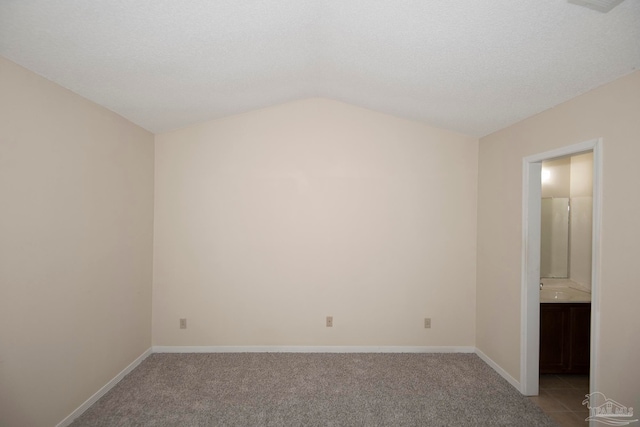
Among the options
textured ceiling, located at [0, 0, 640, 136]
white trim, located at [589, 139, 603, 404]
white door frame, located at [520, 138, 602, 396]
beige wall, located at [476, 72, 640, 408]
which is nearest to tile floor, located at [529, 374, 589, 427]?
white door frame, located at [520, 138, 602, 396]

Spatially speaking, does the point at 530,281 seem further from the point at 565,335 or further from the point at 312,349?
the point at 312,349

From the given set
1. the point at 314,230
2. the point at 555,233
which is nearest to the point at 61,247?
the point at 314,230

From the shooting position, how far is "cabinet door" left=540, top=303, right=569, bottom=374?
301 centimetres

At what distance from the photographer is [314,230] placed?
12.1ft

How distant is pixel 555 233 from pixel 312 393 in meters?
3.35

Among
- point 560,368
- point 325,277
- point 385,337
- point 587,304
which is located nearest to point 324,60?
point 325,277

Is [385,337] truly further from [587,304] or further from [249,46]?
[249,46]

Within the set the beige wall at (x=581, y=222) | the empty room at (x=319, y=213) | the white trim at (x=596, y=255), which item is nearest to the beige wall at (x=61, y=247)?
the empty room at (x=319, y=213)

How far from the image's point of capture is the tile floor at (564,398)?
250cm

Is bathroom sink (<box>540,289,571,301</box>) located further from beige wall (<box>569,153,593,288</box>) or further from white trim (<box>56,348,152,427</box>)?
white trim (<box>56,348,152,427</box>)

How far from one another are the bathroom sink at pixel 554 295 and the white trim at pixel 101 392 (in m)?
4.36

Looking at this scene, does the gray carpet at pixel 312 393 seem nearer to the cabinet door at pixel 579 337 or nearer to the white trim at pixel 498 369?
the white trim at pixel 498 369

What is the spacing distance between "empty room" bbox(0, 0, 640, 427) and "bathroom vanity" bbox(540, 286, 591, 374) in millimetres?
22

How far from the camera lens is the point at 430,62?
2.24m
